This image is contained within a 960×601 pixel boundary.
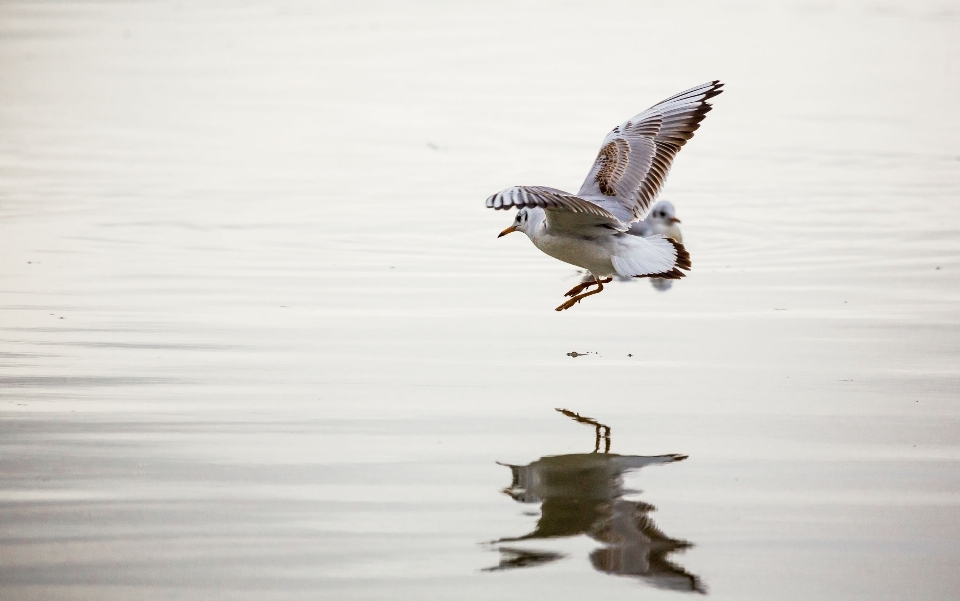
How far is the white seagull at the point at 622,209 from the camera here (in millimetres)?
7219

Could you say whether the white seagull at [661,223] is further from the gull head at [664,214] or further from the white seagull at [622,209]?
the white seagull at [622,209]

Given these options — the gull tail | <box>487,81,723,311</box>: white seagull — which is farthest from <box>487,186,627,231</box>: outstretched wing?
the gull tail

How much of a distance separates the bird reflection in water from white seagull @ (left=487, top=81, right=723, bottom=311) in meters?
1.63

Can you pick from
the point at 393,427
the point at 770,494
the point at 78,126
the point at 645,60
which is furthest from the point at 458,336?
the point at 645,60

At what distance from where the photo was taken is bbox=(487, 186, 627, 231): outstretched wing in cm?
611

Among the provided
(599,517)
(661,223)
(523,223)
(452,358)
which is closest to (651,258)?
(523,223)

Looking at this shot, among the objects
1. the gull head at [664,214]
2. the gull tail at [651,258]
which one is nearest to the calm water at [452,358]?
the gull head at [664,214]

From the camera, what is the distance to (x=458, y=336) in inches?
285

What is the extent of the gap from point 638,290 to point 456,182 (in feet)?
11.9

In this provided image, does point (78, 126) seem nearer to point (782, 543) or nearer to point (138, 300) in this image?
point (138, 300)

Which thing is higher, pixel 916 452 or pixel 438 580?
pixel 916 452

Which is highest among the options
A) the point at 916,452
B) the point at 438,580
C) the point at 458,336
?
the point at 458,336

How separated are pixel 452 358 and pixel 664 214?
426 centimetres

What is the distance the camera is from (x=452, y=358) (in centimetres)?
682
